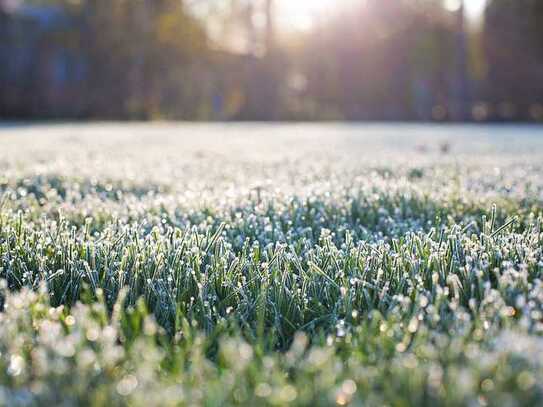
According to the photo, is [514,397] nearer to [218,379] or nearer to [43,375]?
[218,379]

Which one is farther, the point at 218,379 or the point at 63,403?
the point at 218,379

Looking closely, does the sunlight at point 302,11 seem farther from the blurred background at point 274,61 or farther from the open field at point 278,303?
the open field at point 278,303

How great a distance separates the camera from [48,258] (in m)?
1.73

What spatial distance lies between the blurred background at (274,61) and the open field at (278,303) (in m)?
18.6

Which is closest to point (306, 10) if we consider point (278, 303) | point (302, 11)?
point (302, 11)

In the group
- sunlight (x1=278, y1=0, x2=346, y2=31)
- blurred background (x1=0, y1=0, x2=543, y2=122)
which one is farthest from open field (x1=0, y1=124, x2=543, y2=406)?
sunlight (x1=278, y1=0, x2=346, y2=31)

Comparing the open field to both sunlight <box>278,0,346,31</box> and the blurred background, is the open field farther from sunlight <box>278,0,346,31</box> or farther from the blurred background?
sunlight <box>278,0,346,31</box>

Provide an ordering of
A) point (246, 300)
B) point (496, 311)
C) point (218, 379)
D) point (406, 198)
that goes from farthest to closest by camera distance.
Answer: point (406, 198)
point (246, 300)
point (496, 311)
point (218, 379)

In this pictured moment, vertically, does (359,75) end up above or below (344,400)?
above

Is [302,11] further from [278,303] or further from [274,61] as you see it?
[278,303]

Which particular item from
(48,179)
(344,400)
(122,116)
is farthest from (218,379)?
(122,116)

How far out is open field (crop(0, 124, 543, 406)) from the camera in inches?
37.2

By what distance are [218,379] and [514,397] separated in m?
0.47

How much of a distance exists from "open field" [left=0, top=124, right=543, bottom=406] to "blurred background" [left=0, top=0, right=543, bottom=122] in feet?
60.9
